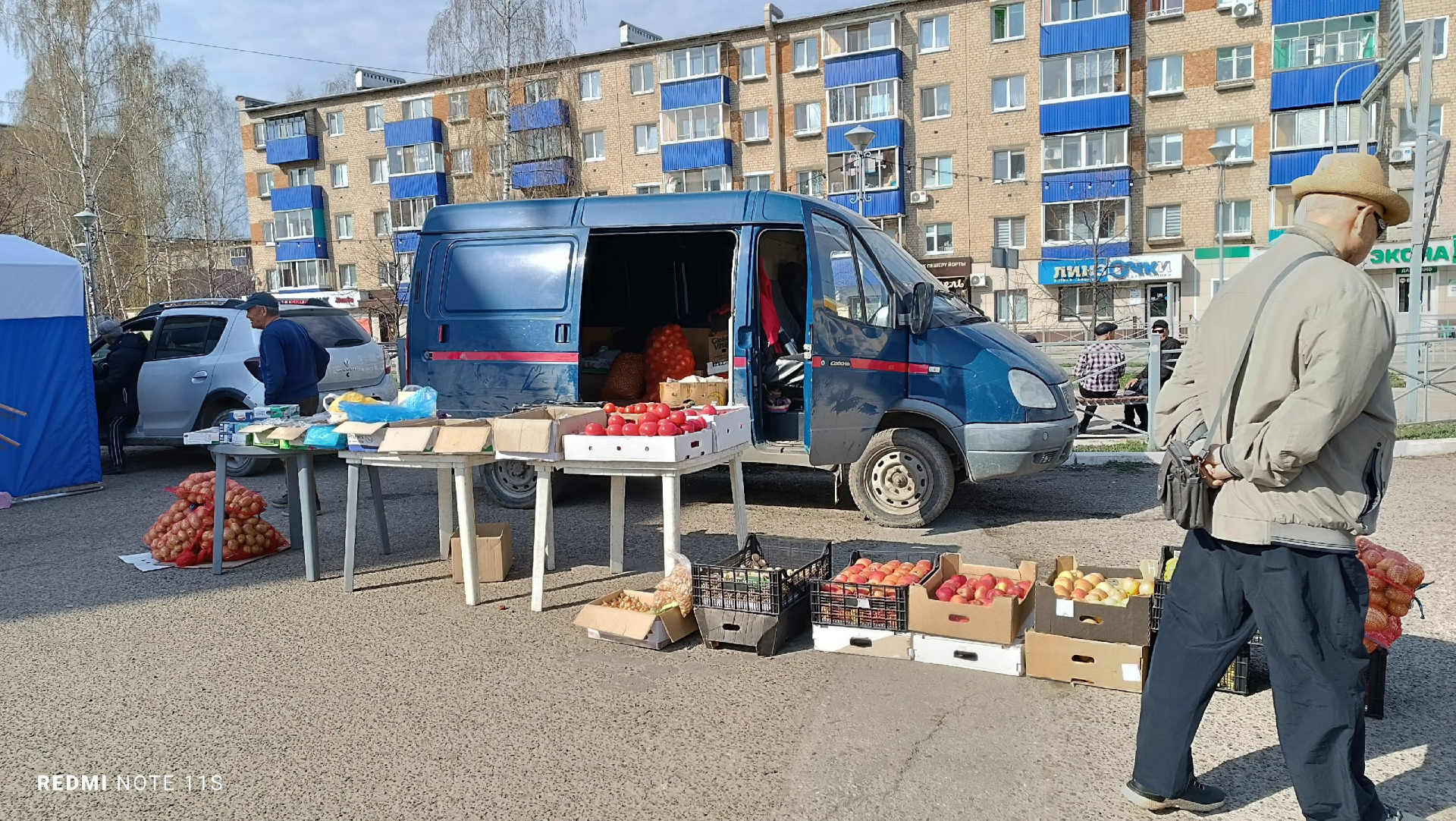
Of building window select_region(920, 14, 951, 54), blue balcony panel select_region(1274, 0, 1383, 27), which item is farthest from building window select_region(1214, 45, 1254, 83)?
building window select_region(920, 14, 951, 54)

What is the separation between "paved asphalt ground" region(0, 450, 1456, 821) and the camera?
3.58 m

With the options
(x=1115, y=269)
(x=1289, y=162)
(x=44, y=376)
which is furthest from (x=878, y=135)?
(x=44, y=376)

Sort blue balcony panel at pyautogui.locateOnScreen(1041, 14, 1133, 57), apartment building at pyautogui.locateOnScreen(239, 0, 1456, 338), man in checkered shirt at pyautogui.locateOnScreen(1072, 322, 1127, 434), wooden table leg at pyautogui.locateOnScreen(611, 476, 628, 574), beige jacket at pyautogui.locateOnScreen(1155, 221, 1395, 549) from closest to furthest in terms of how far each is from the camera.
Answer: beige jacket at pyautogui.locateOnScreen(1155, 221, 1395, 549), wooden table leg at pyautogui.locateOnScreen(611, 476, 628, 574), man in checkered shirt at pyautogui.locateOnScreen(1072, 322, 1127, 434), apartment building at pyautogui.locateOnScreen(239, 0, 1456, 338), blue balcony panel at pyautogui.locateOnScreen(1041, 14, 1133, 57)

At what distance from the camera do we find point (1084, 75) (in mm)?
36562

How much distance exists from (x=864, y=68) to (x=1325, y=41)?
52.9 ft

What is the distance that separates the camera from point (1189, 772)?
329cm

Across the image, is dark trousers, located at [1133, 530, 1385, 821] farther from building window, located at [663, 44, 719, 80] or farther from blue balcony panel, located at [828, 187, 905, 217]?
building window, located at [663, 44, 719, 80]

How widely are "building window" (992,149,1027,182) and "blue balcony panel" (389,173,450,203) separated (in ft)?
85.3

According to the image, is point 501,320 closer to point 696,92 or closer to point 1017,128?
point 1017,128

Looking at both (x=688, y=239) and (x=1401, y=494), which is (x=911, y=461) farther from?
(x=1401, y=494)

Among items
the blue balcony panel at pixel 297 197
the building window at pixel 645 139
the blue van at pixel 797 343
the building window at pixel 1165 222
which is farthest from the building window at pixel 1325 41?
the blue balcony panel at pixel 297 197

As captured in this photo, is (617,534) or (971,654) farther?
(617,534)

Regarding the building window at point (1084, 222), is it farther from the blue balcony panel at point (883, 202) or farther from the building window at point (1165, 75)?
the blue balcony panel at point (883, 202)

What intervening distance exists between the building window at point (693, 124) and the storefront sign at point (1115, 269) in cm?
1482
